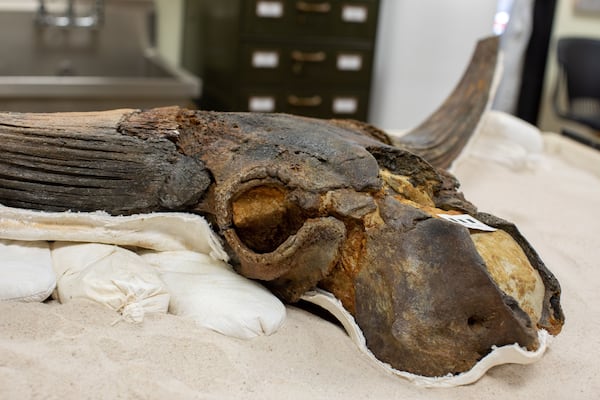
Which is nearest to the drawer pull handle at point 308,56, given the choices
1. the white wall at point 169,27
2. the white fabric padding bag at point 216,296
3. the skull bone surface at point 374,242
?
the white wall at point 169,27

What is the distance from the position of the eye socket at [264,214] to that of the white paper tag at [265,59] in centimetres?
208

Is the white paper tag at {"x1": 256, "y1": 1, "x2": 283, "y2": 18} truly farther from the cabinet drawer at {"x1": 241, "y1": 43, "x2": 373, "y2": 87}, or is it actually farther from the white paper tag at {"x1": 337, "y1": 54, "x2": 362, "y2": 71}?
A: the white paper tag at {"x1": 337, "y1": 54, "x2": 362, "y2": 71}

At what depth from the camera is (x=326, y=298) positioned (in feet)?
4.77

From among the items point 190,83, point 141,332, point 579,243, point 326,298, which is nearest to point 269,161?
point 326,298

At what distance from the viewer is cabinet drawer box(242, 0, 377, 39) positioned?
336 cm

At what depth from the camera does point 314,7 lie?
343 cm

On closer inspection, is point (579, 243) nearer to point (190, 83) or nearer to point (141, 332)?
point (141, 332)

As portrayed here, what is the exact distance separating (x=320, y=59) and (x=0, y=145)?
7.41 ft

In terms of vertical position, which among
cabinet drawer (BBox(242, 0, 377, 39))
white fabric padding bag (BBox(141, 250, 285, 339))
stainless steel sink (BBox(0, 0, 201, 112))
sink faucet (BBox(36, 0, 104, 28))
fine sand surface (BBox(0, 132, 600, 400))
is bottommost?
fine sand surface (BBox(0, 132, 600, 400))

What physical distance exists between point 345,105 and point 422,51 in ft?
1.44

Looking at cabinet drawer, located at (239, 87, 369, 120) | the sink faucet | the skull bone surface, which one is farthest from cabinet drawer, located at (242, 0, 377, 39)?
the skull bone surface

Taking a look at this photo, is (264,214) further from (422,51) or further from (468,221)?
(422,51)

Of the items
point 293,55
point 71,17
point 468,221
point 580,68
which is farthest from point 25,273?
point 580,68

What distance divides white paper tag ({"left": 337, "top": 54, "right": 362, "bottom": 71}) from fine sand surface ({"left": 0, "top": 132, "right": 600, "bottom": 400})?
216 cm
